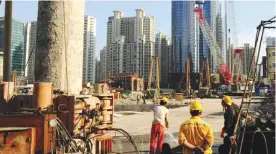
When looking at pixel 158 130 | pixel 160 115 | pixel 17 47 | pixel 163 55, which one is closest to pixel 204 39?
pixel 163 55

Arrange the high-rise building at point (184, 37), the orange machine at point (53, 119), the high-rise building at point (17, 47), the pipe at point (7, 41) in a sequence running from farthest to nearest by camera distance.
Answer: the high-rise building at point (184, 37), the high-rise building at point (17, 47), the pipe at point (7, 41), the orange machine at point (53, 119)

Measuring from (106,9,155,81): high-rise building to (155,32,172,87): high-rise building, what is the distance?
13.0 ft

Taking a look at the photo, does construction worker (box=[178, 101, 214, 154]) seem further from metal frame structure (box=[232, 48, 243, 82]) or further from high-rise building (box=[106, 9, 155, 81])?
high-rise building (box=[106, 9, 155, 81])

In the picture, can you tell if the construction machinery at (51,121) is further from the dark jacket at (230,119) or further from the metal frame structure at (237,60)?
the metal frame structure at (237,60)

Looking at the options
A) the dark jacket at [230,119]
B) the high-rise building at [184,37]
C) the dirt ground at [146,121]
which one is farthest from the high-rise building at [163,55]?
the dark jacket at [230,119]

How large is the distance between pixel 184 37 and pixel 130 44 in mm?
21301

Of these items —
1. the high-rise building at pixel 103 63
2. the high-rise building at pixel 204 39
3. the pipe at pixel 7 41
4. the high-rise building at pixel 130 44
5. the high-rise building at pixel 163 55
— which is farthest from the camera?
the high-rise building at pixel 103 63

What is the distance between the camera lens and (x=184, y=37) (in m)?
118

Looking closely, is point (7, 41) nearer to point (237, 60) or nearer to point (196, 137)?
point (196, 137)

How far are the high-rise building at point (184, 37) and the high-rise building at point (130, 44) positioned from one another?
9.22 m

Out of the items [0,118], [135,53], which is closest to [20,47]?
[0,118]

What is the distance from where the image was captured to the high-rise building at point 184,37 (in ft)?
379

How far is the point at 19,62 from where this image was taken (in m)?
24.2

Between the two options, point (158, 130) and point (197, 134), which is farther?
point (158, 130)
